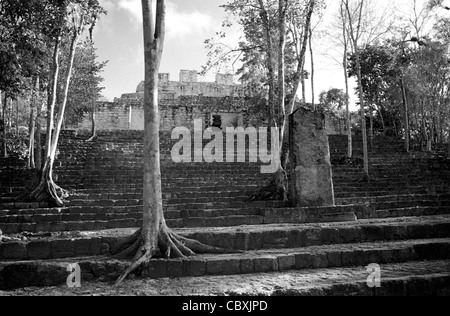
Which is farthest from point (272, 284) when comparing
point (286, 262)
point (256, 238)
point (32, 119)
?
point (32, 119)

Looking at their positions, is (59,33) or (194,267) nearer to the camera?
(194,267)

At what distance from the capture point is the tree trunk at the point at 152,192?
4.49m

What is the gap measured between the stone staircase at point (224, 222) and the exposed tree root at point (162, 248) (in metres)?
0.17

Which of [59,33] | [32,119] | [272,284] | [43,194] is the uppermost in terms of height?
[59,33]

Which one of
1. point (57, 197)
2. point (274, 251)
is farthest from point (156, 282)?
point (57, 197)

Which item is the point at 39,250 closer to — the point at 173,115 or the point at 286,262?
the point at 286,262

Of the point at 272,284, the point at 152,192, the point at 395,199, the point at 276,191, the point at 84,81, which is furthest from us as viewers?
the point at 84,81

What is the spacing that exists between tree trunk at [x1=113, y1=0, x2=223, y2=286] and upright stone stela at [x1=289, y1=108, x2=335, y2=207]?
3.36 meters

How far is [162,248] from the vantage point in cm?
455

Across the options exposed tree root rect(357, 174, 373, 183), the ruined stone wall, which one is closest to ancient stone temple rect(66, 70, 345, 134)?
the ruined stone wall

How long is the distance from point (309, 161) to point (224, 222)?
7.84 ft

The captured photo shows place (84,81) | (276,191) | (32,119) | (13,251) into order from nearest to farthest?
(13,251) < (276,191) < (32,119) < (84,81)

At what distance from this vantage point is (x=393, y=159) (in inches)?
636
